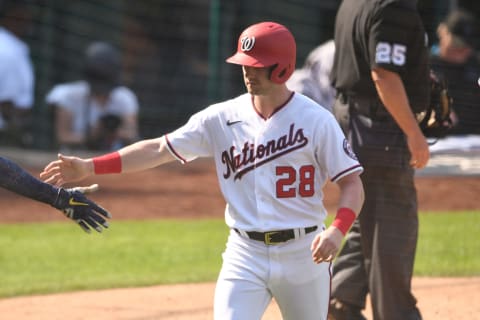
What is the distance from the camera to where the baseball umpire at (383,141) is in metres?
4.71

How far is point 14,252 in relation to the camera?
8.11m

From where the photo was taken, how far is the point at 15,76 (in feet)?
35.1

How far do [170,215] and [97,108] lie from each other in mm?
1417

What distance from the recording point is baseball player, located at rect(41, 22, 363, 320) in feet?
13.2

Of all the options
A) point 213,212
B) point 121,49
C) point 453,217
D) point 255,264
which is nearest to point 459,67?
point 453,217

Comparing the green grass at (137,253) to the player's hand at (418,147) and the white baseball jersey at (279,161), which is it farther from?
the white baseball jersey at (279,161)

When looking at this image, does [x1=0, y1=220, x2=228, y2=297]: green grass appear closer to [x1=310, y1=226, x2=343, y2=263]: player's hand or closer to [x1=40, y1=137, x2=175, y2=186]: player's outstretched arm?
[x1=40, y1=137, x2=175, y2=186]: player's outstretched arm

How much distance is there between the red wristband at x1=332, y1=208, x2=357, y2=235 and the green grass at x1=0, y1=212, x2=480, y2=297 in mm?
3186

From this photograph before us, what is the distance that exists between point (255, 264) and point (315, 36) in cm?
972

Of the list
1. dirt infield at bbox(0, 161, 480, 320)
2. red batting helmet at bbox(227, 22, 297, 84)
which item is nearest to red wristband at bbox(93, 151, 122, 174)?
red batting helmet at bbox(227, 22, 297, 84)

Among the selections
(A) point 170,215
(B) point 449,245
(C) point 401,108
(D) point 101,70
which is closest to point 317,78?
(B) point 449,245

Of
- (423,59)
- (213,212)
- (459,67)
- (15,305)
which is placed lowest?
(213,212)

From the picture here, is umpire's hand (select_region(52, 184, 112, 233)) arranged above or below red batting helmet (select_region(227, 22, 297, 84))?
below

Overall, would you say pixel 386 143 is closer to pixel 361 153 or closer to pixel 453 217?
pixel 361 153
